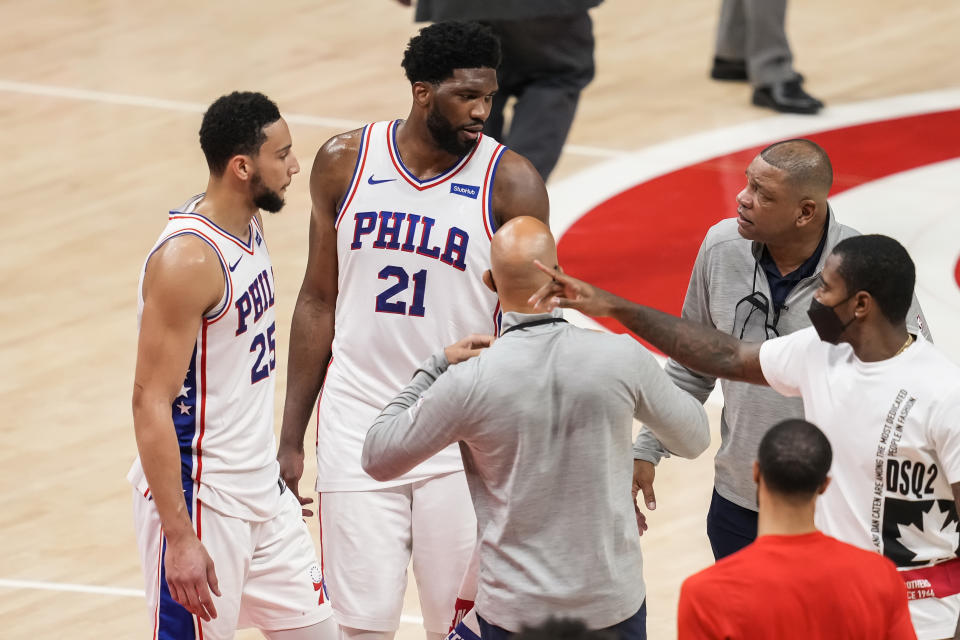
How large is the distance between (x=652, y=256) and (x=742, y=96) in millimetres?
2712

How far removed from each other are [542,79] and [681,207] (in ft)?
5.28

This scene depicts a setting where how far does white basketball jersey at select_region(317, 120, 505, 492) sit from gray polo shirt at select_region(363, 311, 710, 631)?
2.76 ft

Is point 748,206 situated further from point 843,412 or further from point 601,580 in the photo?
point 601,580

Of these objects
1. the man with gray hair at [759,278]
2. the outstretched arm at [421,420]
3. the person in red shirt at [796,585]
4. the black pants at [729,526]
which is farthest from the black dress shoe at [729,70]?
the person in red shirt at [796,585]

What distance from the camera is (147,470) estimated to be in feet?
13.0

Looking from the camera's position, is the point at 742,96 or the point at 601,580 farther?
the point at 742,96

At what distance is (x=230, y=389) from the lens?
162 inches

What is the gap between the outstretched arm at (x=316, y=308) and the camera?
455cm

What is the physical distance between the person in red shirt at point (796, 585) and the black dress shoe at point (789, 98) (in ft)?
24.0

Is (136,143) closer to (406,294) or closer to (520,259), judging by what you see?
(406,294)

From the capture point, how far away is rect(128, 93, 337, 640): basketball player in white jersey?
395 centimetres

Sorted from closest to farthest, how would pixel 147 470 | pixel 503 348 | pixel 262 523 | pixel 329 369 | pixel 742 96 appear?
pixel 503 348, pixel 147 470, pixel 262 523, pixel 329 369, pixel 742 96

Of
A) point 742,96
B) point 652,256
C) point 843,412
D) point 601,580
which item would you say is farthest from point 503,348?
point 742,96

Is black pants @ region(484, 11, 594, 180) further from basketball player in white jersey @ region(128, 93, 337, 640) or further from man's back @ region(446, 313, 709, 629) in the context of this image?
man's back @ region(446, 313, 709, 629)
